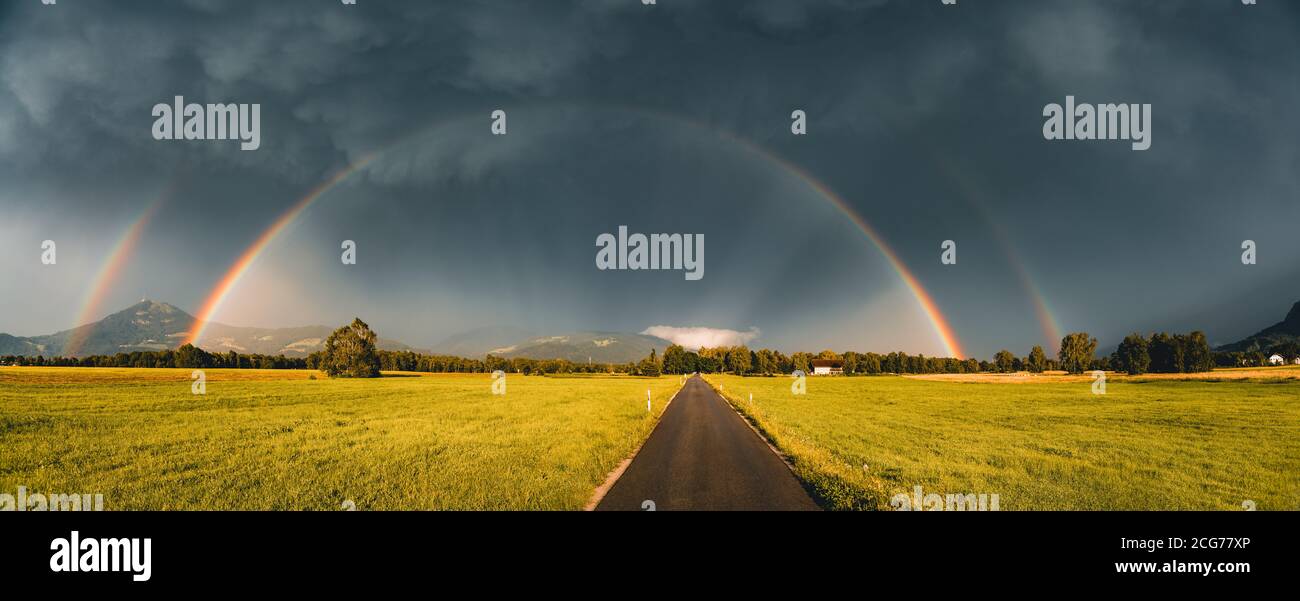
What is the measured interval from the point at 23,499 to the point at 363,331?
302 ft

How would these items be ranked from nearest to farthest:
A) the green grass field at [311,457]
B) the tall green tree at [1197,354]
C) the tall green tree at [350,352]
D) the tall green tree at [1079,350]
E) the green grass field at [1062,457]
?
the green grass field at [311,457] → the green grass field at [1062,457] → the tall green tree at [350,352] → the tall green tree at [1197,354] → the tall green tree at [1079,350]

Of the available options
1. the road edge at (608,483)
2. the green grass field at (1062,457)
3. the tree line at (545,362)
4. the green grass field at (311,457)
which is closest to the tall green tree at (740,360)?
the tree line at (545,362)

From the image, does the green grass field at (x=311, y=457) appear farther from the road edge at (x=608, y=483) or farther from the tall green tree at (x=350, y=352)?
the tall green tree at (x=350, y=352)

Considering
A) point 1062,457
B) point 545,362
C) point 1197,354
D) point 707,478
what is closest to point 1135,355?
point 1197,354

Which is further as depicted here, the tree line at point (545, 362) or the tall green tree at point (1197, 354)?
the tall green tree at point (1197, 354)

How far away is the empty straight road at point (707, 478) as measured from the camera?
9.53 meters

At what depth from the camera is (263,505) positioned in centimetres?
986

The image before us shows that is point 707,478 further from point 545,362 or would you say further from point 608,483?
point 545,362

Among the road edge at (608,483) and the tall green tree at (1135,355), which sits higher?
the road edge at (608,483)

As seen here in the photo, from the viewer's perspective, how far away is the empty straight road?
9.53 m

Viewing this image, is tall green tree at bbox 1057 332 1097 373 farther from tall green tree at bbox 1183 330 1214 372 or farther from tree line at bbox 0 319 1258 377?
tall green tree at bbox 1183 330 1214 372
